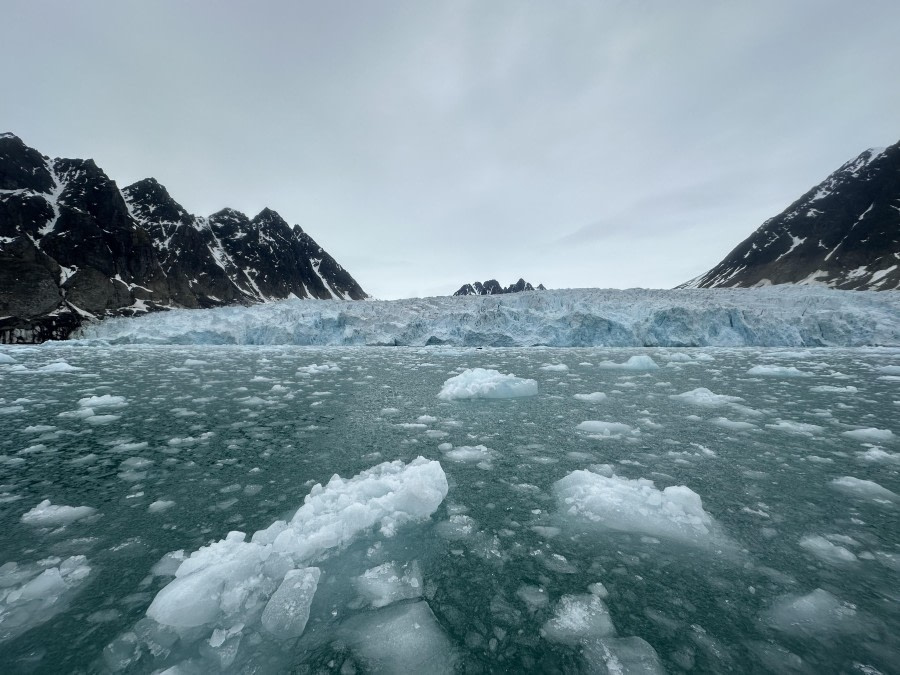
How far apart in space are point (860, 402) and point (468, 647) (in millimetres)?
10025

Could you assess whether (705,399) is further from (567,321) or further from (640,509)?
(567,321)

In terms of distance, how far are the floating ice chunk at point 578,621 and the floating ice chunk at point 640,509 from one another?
97 cm

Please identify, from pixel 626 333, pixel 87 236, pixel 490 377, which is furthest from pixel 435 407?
pixel 87 236

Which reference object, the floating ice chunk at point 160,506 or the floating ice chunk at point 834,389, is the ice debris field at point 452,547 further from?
the floating ice chunk at point 834,389

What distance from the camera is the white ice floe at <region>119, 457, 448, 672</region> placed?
1956 millimetres

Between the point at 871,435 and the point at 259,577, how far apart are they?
304 inches

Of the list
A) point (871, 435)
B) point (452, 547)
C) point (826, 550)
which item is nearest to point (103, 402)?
point (452, 547)

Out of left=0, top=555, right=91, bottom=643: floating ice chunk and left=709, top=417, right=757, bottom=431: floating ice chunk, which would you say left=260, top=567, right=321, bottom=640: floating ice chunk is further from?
left=709, top=417, right=757, bottom=431: floating ice chunk

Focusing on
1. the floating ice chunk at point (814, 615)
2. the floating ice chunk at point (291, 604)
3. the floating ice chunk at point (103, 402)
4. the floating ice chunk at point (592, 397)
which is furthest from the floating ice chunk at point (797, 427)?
the floating ice chunk at point (103, 402)

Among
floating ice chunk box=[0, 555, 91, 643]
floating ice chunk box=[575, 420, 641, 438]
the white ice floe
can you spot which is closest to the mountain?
floating ice chunk box=[0, 555, 91, 643]

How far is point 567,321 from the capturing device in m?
29.1

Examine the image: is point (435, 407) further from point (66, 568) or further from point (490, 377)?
point (66, 568)

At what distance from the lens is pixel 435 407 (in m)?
7.75

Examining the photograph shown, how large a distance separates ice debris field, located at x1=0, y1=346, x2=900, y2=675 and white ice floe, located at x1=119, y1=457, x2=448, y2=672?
0.04 ft
